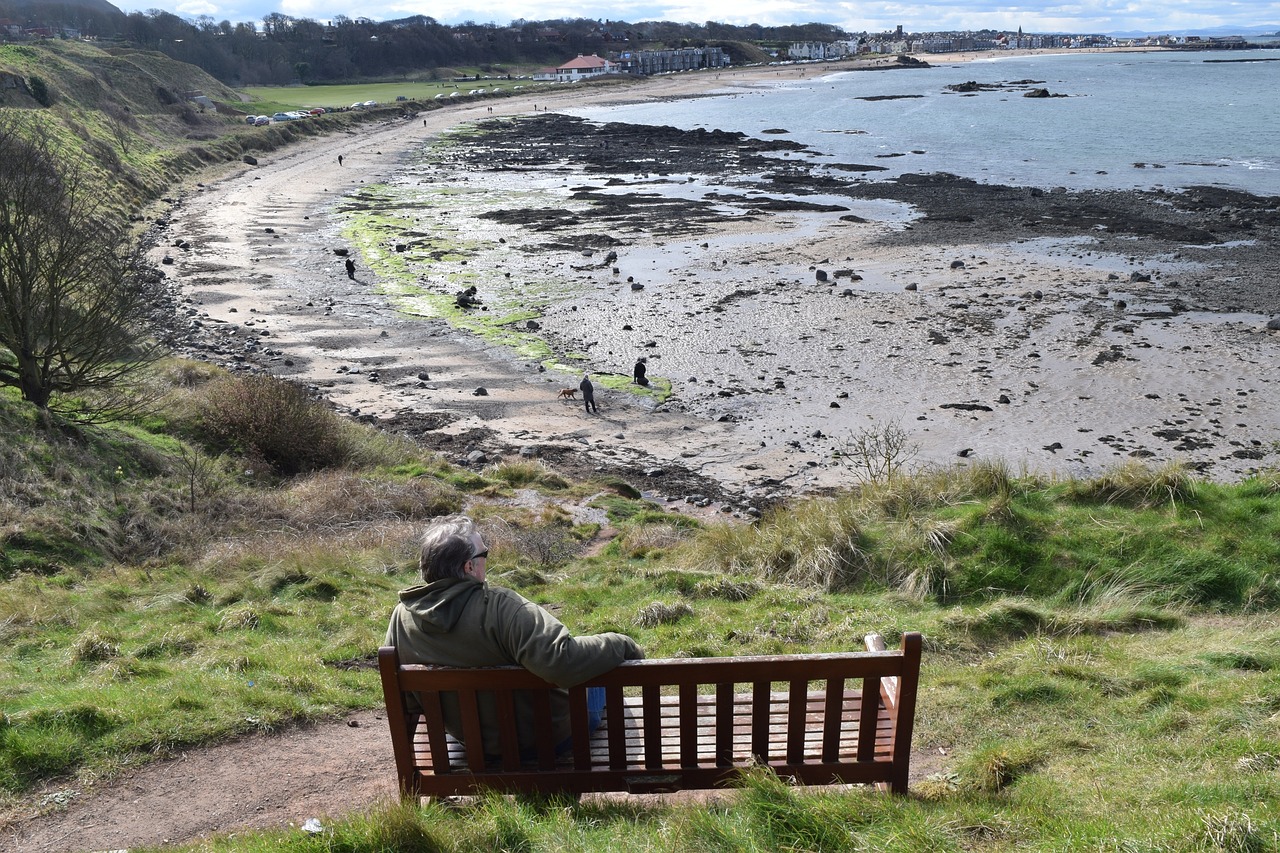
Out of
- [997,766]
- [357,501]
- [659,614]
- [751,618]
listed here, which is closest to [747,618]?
[751,618]

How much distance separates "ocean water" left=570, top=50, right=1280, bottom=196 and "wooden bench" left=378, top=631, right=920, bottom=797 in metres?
46.4

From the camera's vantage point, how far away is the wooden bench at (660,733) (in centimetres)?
404

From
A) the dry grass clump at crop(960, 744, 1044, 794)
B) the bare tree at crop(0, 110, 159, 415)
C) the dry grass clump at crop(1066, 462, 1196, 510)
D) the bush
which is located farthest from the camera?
the bush

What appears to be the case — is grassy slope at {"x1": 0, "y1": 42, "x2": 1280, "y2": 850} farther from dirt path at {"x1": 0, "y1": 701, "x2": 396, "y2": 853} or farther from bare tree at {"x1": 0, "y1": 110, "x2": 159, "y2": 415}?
bare tree at {"x1": 0, "y1": 110, "x2": 159, "y2": 415}

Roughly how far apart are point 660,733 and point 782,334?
69.6 ft

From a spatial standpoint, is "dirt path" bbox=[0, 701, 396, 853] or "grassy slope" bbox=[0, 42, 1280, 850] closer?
"grassy slope" bbox=[0, 42, 1280, 850]

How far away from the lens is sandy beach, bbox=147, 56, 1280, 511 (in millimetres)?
18109

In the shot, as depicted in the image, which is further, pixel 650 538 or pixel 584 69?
A: pixel 584 69

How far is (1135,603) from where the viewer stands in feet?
24.6

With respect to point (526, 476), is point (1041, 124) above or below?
above

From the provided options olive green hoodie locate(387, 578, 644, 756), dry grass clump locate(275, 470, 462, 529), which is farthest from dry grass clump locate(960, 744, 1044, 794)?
dry grass clump locate(275, 470, 462, 529)

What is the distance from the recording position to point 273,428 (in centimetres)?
1520

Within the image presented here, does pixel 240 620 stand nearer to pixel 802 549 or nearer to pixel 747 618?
pixel 747 618

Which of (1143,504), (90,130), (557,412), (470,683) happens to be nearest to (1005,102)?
(90,130)
